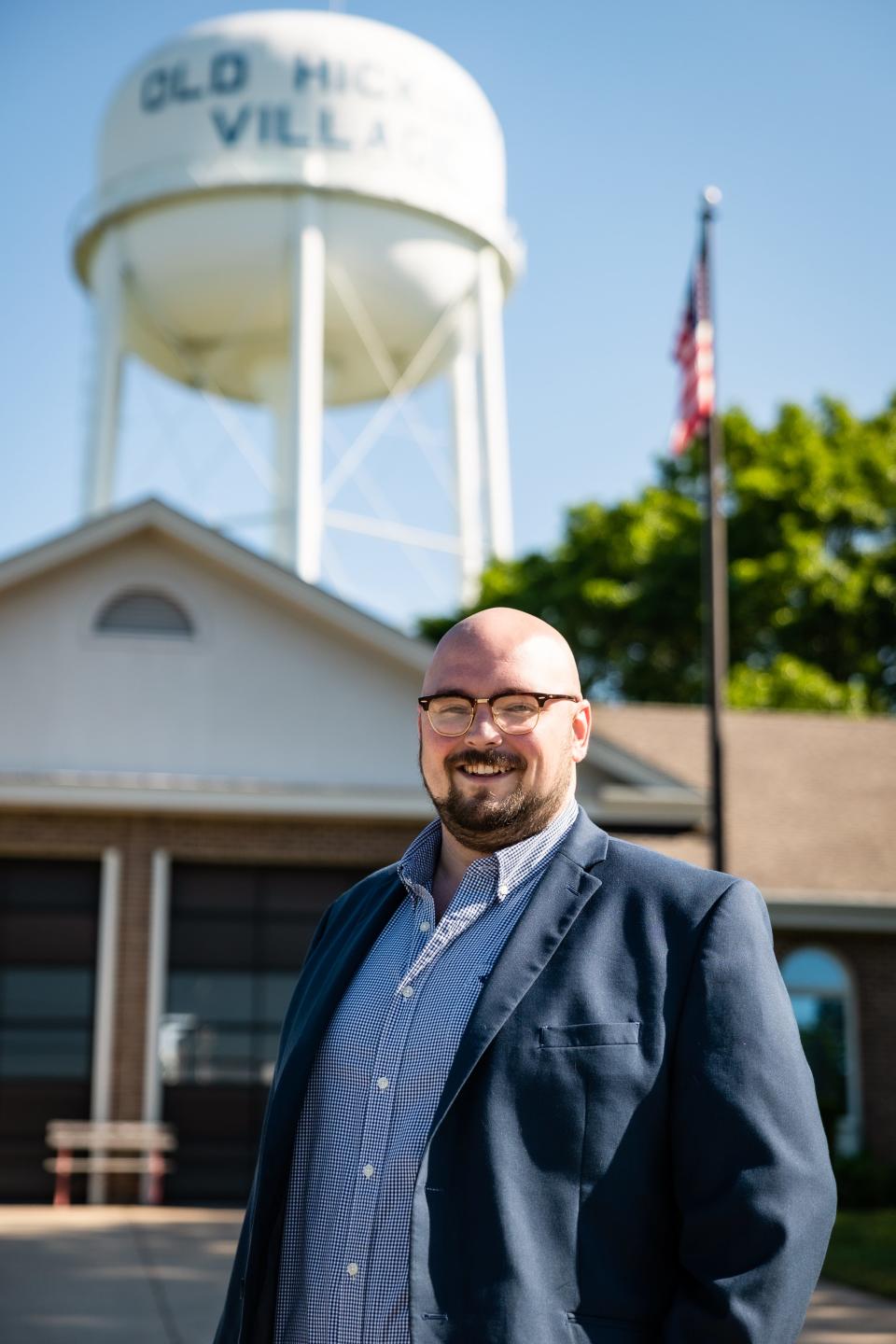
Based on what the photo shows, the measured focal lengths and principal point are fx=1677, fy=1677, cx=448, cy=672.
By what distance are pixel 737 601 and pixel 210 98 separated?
39.5ft

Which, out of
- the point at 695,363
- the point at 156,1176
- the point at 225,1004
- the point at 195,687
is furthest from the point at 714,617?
the point at 156,1176

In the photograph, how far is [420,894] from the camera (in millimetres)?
3137

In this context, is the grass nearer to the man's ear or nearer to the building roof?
the building roof

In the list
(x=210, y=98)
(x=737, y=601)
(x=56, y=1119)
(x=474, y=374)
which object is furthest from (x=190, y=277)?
(x=56, y=1119)

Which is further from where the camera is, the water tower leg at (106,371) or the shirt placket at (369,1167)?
the water tower leg at (106,371)

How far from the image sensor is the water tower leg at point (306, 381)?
2298 centimetres

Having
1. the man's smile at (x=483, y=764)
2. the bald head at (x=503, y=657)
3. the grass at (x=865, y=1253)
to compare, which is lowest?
the grass at (x=865, y=1253)

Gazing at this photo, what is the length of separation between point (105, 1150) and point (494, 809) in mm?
11679

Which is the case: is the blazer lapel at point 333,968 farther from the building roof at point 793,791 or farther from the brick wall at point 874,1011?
the brick wall at point 874,1011

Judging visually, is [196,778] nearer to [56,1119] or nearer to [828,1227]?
[56,1119]

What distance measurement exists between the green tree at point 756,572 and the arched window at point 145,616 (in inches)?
553

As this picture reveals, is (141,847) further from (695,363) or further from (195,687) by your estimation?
(695,363)

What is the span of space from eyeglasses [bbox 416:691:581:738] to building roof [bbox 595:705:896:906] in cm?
1331

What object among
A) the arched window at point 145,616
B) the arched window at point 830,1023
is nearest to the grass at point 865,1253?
the arched window at point 830,1023
